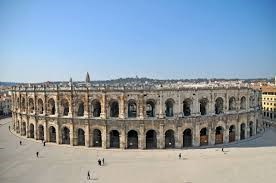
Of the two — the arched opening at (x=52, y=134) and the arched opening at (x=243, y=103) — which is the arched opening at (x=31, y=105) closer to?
the arched opening at (x=52, y=134)

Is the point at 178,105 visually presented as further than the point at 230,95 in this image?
No

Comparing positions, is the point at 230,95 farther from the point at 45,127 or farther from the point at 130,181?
the point at 45,127

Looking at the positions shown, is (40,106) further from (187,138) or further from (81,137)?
(187,138)

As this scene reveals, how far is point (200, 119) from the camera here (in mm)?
37469

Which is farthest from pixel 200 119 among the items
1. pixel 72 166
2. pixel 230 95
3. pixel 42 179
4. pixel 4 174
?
pixel 4 174

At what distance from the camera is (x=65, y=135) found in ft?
132

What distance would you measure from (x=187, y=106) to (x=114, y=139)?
10.4 m

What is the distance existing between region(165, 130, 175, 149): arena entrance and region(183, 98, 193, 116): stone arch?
3.49 metres

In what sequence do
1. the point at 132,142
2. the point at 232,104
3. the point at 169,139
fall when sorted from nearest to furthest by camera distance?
the point at 132,142 < the point at 169,139 < the point at 232,104

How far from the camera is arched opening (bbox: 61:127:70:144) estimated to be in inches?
1544

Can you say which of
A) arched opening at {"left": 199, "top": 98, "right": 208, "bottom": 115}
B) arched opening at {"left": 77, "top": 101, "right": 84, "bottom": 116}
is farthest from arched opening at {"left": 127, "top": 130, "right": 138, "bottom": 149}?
arched opening at {"left": 199, "top": 98, "right": 208, "bottom": 115}

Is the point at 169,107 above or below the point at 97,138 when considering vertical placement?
above

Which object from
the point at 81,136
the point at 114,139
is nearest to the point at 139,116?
the point at 114,139

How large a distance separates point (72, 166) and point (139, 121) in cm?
968
